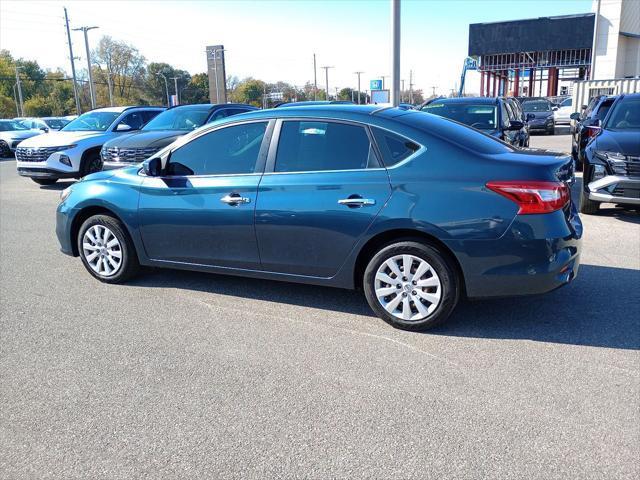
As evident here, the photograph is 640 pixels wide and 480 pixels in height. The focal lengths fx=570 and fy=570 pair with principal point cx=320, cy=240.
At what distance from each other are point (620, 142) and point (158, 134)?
26.1 feet

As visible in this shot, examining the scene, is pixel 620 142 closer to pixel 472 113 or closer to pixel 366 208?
pixel 472 113

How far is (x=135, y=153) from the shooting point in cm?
1055

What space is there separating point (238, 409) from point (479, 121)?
8.82 meters

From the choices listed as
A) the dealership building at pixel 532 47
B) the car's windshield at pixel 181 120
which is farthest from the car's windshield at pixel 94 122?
the dealership building at pixel 532 47

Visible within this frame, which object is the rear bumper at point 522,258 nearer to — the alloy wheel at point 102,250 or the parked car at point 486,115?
the alloy wheel at point 102,250

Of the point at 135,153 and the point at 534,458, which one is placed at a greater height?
the point at 135,153

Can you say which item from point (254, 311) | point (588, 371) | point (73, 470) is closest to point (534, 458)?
point (588, 371)

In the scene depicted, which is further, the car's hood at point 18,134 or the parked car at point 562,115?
the parked car at point 562,115

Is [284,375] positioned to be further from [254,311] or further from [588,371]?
[588,371]

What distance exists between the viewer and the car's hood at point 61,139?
1298cm

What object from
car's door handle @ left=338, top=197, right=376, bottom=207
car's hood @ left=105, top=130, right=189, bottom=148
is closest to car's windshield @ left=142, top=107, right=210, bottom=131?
car's hood @ left=105, top=130, right=189, bottom=148

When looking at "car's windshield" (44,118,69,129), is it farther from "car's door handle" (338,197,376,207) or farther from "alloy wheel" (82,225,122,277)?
"car's door handle" (338,197,376,207)

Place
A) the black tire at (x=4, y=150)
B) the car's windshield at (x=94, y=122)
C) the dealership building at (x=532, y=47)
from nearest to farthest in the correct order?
the car's windshield at (x=94, y=122) < the black tire at (x=4, y=150) < the dealership building at (x=532, y=47)

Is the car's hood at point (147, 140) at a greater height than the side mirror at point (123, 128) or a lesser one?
lesser
